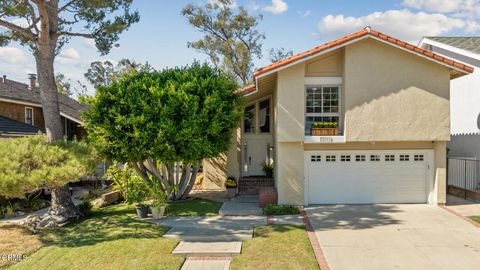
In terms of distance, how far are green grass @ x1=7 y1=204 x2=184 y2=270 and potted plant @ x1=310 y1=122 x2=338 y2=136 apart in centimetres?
722

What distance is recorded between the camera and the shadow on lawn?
10.9 meters

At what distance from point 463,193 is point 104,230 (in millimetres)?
15720

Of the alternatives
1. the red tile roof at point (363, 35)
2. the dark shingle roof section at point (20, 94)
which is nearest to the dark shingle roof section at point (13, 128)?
the dark shingle roof section at point (20, 94)

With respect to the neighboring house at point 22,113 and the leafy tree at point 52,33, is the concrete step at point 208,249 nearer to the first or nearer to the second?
the leafy tree at point 52,33

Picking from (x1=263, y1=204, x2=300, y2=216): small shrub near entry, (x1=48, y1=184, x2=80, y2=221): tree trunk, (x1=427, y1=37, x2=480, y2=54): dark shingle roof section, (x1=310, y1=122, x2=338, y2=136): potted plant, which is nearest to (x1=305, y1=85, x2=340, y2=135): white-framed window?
(x1=310, y1=122, x2=338, y2=136): potted plant

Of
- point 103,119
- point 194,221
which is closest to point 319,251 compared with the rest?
point 194,221

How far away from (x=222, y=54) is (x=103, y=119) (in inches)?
972

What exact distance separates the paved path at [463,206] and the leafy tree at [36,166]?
1402cm

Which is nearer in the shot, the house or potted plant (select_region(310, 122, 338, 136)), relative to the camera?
the house

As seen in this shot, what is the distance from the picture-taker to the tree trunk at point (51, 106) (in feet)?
43.4

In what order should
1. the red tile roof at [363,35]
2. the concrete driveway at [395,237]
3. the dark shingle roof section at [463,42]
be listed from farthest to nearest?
1. the dark shingle roof section at [463,42]
2. the red tile roof at [363,35]
3. the concrete driveway at [395,237]

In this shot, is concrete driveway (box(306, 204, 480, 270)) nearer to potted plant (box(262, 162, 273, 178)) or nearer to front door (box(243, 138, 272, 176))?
potted plant (box(262, 162, 273, 178))

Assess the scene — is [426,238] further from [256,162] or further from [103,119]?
[103,119]

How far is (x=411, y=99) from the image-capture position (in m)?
14.3
